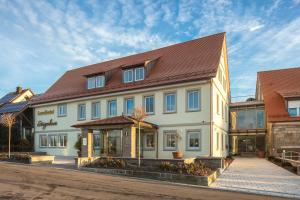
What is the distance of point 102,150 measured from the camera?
1143 inches

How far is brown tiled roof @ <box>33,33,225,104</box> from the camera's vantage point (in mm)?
25445

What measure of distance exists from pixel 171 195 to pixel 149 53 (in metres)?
24.1

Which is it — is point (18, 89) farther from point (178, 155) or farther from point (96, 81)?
point (178, 155)

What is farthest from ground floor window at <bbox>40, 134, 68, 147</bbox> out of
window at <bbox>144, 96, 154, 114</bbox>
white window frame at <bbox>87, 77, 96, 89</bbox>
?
window at <bbox>144, 96, 154, 114</bbox>

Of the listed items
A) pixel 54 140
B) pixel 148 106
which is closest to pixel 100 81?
pixel 148 106

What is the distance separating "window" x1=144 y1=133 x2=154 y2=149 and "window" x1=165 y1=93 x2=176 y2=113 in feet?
8.47

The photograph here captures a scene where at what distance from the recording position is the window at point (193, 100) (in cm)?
2442

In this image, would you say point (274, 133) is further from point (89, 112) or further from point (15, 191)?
point (15, 191)

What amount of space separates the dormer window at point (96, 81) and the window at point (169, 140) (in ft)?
31.0

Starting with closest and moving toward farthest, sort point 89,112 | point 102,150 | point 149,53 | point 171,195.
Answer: point 171,195
point 102,150
point 89,112
point 149,53

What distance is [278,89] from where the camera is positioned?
3650 cm

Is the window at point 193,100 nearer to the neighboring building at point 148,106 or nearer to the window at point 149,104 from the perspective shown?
the neighboring building at point 148,106

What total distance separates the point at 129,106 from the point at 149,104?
2.29m

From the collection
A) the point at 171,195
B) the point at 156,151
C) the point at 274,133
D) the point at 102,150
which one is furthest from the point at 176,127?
the point at 171,195
